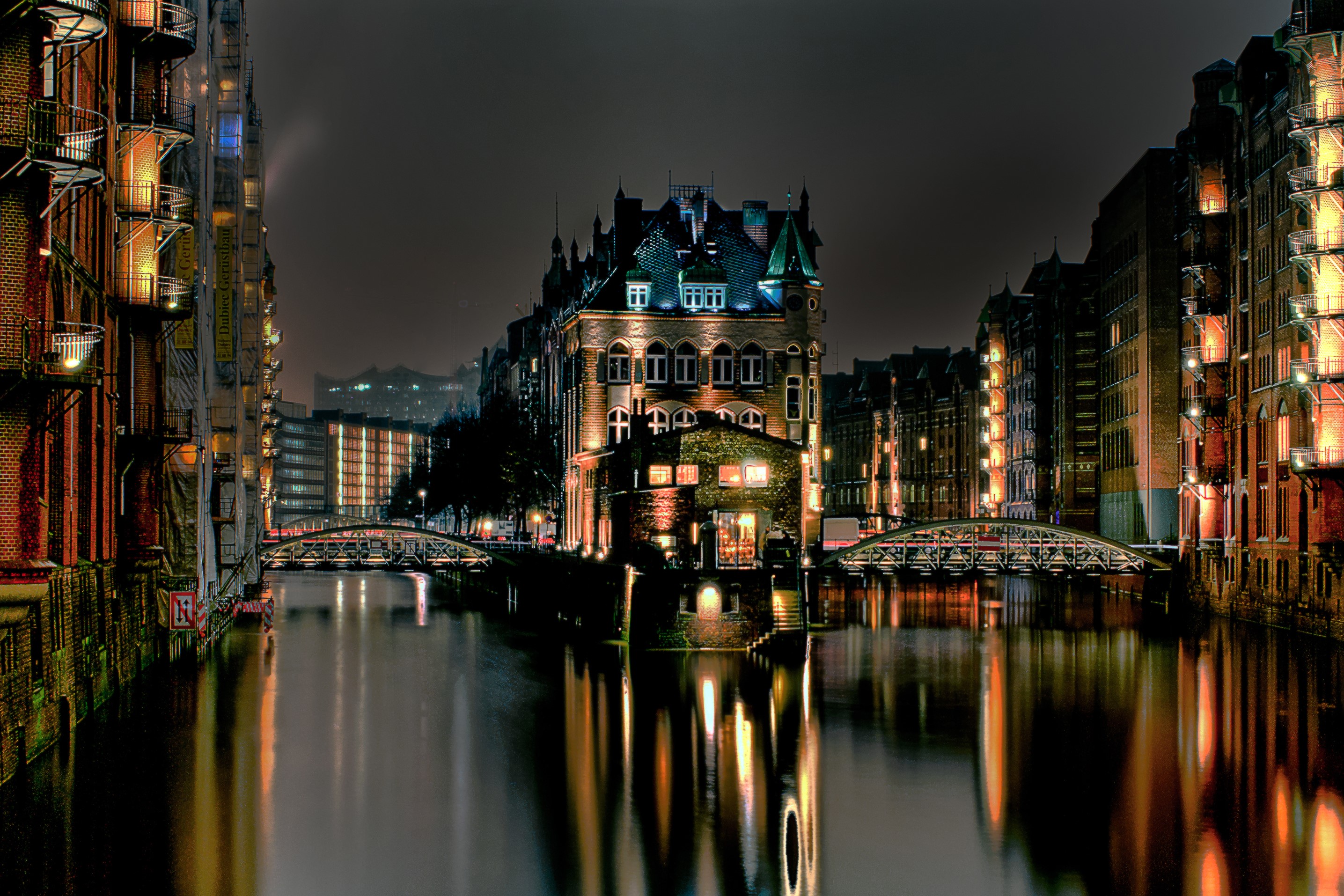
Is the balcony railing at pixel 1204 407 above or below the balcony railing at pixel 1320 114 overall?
below

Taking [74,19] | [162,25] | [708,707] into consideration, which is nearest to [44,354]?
[74,19]

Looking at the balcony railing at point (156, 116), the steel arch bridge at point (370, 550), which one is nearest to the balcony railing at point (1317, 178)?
the balcony railing at point (156, 116)

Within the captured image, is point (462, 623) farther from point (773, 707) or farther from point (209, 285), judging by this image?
point (773, 707)

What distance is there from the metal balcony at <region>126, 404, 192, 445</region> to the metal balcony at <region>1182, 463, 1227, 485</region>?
4782 centimetres

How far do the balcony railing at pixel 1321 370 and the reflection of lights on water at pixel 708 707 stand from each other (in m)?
26.9

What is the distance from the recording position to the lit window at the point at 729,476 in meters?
56.7

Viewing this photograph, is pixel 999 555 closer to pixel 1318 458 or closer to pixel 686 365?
pixel 686 365

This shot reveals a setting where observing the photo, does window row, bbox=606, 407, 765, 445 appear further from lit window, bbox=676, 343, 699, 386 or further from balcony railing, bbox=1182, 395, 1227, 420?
balcony railing, bbox=1182, 395, 1227, 420

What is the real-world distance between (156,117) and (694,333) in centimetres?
4529

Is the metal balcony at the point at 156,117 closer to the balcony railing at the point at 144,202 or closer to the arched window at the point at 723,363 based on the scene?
Answer: the balcony railing at the point at 144,202

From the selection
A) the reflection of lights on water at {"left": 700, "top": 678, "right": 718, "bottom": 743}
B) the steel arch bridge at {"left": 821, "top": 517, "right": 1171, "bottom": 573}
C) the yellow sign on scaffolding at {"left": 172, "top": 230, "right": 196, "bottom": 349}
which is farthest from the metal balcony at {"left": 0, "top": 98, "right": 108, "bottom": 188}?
the steel arch bridge at {"left": 821, "top": 517, "right": 1171, "bottom": 573}

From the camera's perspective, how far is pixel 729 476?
56781 millimetres

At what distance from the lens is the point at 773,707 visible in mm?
43656

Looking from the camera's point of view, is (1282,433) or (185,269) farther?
(1282,433)
